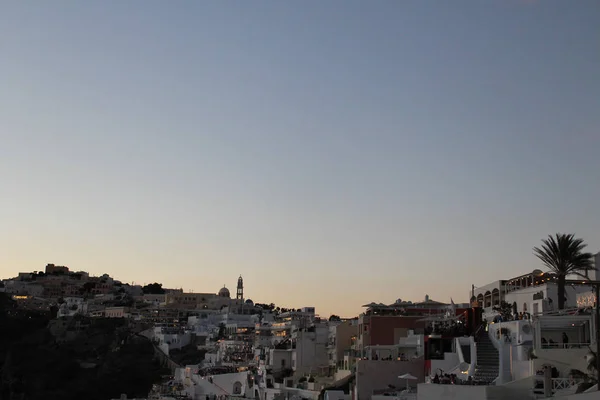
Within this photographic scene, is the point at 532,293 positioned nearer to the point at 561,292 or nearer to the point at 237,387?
the point at 561,292

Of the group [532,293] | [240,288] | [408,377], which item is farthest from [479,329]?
[240,288]

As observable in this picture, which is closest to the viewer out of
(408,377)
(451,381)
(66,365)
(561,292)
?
(451,381)

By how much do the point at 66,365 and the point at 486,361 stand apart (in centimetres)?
9046

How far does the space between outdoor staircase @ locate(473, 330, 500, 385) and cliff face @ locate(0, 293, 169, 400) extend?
232ft

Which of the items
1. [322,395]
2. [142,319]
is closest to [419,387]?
[322,395]

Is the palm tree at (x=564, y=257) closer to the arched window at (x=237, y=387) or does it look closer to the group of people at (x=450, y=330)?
the group of people at (x=450, y=330)

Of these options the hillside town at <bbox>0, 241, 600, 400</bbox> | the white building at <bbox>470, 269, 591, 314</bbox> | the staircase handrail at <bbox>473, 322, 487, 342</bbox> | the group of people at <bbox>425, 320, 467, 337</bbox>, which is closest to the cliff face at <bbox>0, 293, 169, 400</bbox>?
the hillside town at <bbox>0, 241, 600, 400</bbox>

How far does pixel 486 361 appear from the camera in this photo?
33156mm

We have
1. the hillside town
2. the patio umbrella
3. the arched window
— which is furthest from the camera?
the arched window

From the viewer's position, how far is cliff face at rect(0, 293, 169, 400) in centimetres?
9881

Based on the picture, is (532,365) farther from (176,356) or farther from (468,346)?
(176,356)

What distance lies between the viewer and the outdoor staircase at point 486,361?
1249 inches

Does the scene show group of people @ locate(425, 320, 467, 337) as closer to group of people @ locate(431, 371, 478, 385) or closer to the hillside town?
the hillside town

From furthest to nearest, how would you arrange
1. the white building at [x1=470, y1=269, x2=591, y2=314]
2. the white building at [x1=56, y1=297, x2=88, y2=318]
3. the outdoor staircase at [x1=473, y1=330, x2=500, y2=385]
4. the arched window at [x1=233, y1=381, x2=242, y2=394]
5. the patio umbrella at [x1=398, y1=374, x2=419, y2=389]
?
the white building at [x1=56, y1=297, x2=88, y2=318], the arched window at [x1=233, y1=381, x2=242, y2=394], the white building at [x1=470, y1=269, x2=591, y2=314], the patio umbrella at [x1=398, y1=374, x2=419, y2=389], the outdoor staircase at [x1=473, y1=330, x2=500, y2=385]
